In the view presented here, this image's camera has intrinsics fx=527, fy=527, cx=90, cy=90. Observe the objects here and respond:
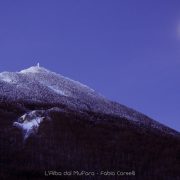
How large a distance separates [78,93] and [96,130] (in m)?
28.2

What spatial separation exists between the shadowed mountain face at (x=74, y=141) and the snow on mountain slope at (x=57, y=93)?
0.28 meters

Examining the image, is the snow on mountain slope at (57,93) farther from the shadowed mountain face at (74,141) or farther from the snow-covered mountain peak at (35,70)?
the shadowed mountain face at (74,141)

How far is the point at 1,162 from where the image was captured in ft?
151

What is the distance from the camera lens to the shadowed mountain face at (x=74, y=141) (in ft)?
158

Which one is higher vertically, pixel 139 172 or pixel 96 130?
pixel 96 130

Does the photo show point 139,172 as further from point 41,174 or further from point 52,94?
point 52,94

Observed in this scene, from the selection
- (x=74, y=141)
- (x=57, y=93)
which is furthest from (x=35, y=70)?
(x=74, y=141)

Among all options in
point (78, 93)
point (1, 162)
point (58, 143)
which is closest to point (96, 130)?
point (58, 143)

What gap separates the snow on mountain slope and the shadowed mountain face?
0.93 feet

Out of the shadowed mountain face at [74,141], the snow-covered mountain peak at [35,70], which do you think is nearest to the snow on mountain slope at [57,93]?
the snow-covered mountain peak at [35,70]

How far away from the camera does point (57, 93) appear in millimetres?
84375

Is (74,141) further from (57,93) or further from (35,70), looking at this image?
(35,70)

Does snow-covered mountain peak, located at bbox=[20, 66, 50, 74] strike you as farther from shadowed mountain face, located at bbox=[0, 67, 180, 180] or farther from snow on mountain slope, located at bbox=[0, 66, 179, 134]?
shadowed mountain face, located at bbox=[0, 67, 180, 180]

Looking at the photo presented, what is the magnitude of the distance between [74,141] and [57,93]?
28.0 m
